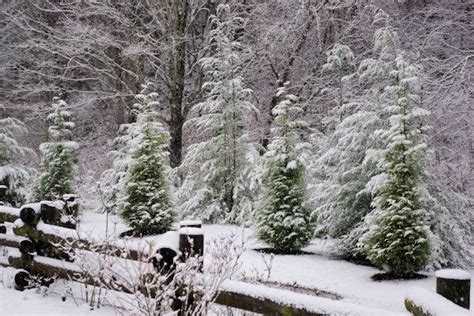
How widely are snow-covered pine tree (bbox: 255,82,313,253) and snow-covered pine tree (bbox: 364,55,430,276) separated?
5.95 feet

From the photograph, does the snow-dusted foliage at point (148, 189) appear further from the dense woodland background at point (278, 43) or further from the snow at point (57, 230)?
the snow at point (57, 230)

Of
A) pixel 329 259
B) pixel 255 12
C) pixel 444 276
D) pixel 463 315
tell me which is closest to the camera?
pixel 463 315

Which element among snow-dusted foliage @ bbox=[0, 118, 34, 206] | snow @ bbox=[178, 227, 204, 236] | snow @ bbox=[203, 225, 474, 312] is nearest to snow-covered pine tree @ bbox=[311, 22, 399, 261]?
snow @ bbox=[203, 225, 474, 312]

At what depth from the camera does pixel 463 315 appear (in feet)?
7.52

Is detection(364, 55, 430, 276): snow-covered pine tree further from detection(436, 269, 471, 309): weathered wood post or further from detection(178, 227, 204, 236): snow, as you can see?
detection(436, 269, 471, 309): weathered wood post

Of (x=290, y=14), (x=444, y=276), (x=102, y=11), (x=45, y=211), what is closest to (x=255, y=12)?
(x=290, y=14)

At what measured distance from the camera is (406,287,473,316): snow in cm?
235

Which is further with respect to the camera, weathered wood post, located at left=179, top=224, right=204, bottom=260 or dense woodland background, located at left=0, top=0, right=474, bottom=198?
dense woodland background, located at left=0, top=0, right=474, bottom=198

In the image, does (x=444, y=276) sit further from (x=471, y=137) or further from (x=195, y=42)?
(x=195, y=42)

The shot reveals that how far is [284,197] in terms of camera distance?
10023 millimetres

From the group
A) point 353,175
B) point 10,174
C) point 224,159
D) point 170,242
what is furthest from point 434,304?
point 10,174

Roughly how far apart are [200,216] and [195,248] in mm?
9022

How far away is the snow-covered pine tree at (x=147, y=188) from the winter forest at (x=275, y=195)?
0.03m

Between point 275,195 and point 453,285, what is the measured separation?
736cm
